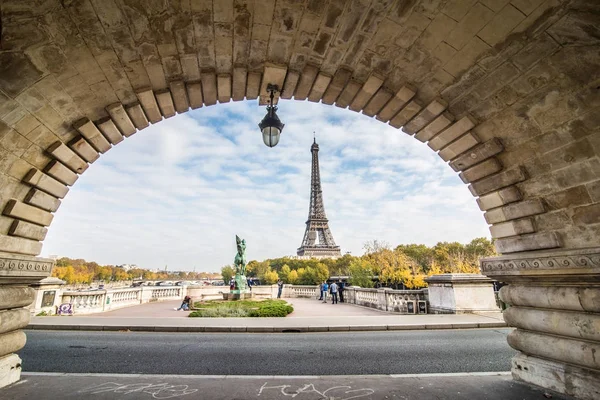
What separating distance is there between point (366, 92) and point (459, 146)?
1897mm

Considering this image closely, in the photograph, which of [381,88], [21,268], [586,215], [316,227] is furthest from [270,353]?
[316,227]

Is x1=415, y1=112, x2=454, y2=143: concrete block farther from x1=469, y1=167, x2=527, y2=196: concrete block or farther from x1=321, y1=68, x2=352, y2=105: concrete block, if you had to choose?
x1=321, y1=68, x2=352, y2=105: concrete block

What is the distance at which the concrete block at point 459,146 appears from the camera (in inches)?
192

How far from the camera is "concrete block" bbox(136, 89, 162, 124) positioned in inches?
179

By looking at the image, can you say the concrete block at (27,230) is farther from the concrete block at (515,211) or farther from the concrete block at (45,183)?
the concrete block at (515,211)

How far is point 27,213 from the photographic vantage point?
4262 mm

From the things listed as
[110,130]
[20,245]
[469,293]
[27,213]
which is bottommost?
[469,293]

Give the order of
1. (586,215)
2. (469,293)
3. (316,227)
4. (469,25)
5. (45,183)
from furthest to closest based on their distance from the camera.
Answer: (316,227)
(469,293)
(45,183)
(586,215)
(469,25)

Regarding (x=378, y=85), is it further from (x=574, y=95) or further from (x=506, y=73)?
(x=574, y=95)

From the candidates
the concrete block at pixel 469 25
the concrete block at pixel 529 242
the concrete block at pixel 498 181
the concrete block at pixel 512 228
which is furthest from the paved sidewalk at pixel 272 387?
the concrete block at pixel 469 25

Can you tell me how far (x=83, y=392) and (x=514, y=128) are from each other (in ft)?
25.5

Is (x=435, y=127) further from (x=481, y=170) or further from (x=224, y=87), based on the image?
(x=224, y=87)

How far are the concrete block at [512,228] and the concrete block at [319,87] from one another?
12.9 ft

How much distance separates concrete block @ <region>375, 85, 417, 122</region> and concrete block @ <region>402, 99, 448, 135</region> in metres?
0.35
